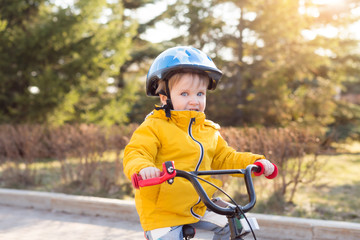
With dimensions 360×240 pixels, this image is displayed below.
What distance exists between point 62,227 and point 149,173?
10.9 feet

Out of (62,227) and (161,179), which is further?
(62,227)

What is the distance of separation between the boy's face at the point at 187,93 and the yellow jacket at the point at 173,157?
0.10m

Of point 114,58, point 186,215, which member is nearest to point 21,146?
point 186,215

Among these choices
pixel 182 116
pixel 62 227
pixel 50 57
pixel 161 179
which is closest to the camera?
pixel 161 179

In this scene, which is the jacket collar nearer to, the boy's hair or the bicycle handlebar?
the boy's hair

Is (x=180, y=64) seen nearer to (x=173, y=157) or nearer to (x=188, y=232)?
(x=173, y=157)

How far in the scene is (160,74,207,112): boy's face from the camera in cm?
259

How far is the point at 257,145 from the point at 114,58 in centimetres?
891

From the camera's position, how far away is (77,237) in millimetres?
4473

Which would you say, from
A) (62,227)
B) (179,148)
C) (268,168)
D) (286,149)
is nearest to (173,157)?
(179,148)

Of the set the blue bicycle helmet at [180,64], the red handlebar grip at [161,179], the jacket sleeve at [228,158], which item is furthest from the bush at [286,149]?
the red handlebar grip at [161,179]

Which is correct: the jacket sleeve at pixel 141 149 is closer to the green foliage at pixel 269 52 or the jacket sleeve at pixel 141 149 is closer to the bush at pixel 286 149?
the bush at pixel 286 149

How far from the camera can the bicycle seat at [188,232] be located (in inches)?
93.9

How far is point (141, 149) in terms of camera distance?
7.74 feet
